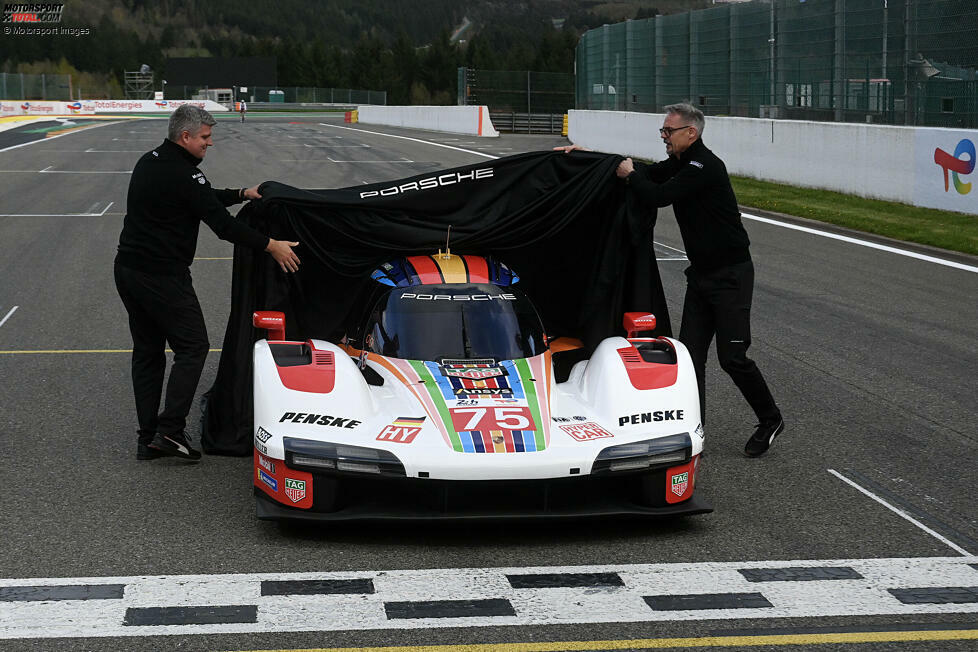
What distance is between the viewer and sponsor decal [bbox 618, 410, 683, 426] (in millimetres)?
6199

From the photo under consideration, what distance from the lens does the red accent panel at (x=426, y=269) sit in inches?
295

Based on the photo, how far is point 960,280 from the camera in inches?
563

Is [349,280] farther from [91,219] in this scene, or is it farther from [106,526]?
[91,219]

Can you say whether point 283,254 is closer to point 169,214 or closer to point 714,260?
point 169,214

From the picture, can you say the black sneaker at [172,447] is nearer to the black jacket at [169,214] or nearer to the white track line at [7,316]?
the black jacket at [169,214]

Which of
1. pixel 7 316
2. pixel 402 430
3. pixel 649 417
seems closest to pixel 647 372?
pixel 649 417

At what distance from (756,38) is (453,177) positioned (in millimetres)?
20287

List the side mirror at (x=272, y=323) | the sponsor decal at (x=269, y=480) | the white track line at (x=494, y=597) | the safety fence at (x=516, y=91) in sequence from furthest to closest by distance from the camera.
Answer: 1. the safety fence at (x=516, y=91)
2. the side mirror at (x=272, y=323)
3. the sponsor decal at (x=269, y=480)
4. the white track line at (x=494, y=597)

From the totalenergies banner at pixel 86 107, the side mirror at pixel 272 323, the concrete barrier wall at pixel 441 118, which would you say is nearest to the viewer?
the side mirror at pixel 272 323

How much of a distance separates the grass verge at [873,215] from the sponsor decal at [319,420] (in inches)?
485

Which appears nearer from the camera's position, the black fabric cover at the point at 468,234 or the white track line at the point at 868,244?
the black fabric cover at the point at 468,234

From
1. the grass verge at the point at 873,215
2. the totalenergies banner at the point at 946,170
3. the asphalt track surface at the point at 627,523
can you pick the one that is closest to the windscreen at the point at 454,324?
the asphalt track surface at the point at 627,523

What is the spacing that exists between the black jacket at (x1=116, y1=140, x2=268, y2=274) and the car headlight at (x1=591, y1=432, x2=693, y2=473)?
2.61 meters

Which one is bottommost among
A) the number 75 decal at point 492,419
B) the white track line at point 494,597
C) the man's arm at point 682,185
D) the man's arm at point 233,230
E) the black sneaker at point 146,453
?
the white track line at point 494,597
